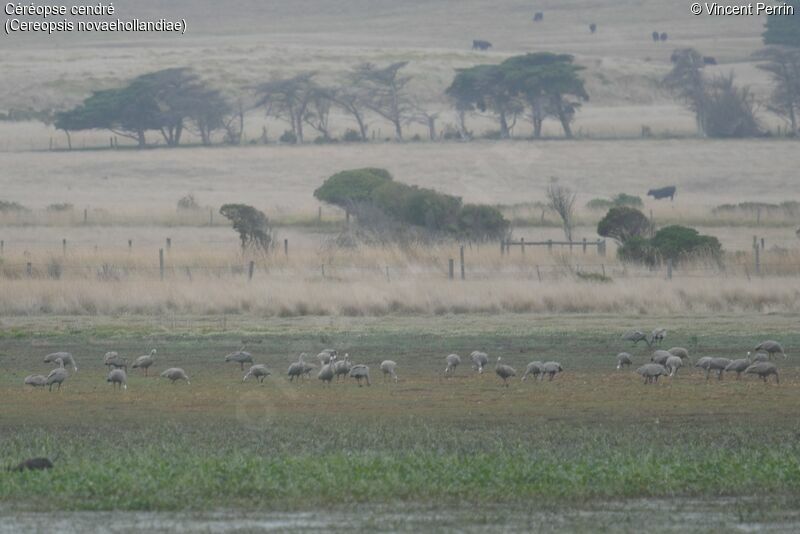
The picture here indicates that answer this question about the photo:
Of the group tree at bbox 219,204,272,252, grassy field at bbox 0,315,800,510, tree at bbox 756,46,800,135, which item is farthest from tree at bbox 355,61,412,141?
grassy field at bbox 0,315,800,510

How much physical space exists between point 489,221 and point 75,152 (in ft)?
141

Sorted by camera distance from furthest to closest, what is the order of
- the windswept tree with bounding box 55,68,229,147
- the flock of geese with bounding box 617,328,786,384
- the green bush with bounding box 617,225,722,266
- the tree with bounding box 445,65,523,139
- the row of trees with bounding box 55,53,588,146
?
1. the tree with bounding box 445,65,523,139
2. the windswept tree with bounding box 55,68,229,147
3. the row of trees with bounding box 55,53,588,146
4. the green bush with bounding box 617,225,722,266
5. the flock of geese with bounding box 617,328,786,384

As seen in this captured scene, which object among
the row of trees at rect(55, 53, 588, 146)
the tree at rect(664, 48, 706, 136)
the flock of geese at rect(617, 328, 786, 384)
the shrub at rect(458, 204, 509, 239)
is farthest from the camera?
the tree at rect(664, 48, 706, 136)

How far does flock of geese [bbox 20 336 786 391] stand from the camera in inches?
867

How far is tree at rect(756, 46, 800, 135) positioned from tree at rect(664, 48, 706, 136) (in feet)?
13.9

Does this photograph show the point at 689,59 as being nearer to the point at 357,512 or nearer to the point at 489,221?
the point at 489,221

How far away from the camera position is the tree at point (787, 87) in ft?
314

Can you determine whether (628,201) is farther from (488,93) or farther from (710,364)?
(710,364)

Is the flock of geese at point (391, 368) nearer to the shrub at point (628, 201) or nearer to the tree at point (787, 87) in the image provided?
the shrub at point (628, 201)

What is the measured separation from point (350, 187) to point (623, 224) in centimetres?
1473

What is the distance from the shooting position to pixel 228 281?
36562mm

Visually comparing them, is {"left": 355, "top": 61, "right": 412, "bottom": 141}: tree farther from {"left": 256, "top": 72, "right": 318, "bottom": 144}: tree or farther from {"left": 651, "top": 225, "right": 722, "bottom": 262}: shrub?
{"left": 651, "top": 225, "right": 722, "bottom": 262}: shrub

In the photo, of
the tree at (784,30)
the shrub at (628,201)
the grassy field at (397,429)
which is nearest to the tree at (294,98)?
the shrub at (628,201)

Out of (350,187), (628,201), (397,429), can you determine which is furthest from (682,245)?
(628,201)
